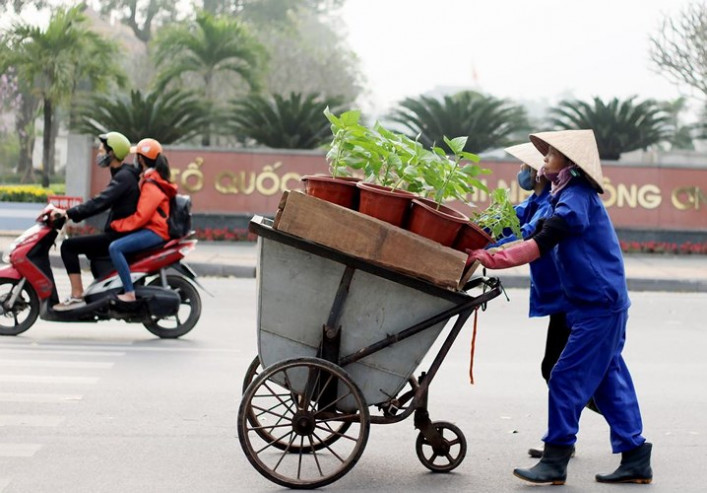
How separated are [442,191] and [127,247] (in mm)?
4565

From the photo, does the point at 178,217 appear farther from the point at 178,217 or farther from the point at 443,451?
the point at 443,451

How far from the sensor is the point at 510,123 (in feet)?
85.0

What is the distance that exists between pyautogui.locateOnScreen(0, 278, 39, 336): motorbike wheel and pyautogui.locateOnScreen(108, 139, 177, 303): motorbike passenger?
728 millimetres

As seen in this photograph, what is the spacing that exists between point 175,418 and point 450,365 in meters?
2.91

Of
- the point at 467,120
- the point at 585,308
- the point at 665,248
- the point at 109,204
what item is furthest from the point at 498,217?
the point at 467,120

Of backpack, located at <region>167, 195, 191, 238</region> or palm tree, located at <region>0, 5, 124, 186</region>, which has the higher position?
palm tree, located at <region>0, 5, 124, 186</region>

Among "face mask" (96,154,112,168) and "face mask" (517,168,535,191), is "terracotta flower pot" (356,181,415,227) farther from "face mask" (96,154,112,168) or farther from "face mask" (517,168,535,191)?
"face mask" (96,154,112,168)

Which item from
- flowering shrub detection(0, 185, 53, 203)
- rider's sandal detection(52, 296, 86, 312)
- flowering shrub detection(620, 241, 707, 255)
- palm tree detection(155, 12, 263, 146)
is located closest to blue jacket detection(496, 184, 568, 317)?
rider's sandal detection(52, 296, 86, 312)

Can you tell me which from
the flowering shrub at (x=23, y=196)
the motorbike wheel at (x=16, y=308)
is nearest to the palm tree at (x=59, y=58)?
the flowering shrub at (x=23, y=196)

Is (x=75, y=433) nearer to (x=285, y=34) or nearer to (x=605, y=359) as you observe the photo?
(x=605, y=359)

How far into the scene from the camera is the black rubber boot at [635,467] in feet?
18.2

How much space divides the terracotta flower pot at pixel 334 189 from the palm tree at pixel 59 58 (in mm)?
32101

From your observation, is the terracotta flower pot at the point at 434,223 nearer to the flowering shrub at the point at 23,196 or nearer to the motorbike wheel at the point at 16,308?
the motorbike wheel at the point at 16,308

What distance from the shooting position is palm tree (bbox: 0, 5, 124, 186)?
36375 mm
